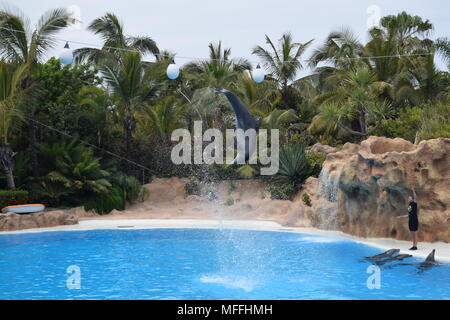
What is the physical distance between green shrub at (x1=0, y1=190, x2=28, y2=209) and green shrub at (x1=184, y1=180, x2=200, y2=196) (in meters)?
5.64

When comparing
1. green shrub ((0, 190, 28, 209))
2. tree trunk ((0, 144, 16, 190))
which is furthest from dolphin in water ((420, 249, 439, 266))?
tree trunk ((0, 144, 16, 190))

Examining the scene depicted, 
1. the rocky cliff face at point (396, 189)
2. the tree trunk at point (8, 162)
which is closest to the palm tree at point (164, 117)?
the tree trunk at point (8, 162)

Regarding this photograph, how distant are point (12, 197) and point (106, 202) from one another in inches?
122

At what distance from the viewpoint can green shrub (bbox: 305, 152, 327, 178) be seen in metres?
16.5

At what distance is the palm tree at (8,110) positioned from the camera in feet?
49.3

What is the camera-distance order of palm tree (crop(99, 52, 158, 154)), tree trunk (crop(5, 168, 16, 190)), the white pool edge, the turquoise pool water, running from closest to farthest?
the turquoise pool water
the white pool edge
tree trunk (crop(5, 168, 16, 190))
palm tree (crop(99, 52, 158, 154))

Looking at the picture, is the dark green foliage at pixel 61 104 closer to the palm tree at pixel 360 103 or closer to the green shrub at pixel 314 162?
the green shrub at pixel 314 162

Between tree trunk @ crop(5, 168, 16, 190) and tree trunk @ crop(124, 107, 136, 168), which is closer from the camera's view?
tree trunk @ crop(5, 168, 16, 190)

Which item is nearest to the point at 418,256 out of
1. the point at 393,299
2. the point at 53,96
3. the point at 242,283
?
the point at 393,299

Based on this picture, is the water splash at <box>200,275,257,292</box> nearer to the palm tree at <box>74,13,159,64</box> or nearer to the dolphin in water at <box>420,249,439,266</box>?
the dolphin in water at <box>420,249,439,266</box>
